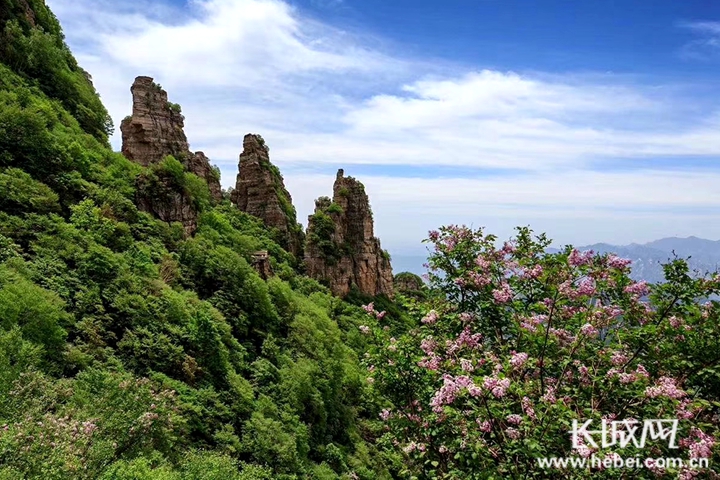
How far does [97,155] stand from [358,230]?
135 feet

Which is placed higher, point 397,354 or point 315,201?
point 315,201

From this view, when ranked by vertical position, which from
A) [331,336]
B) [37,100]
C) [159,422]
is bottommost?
[331,336]

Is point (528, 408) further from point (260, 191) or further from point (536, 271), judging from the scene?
point (260, 191)

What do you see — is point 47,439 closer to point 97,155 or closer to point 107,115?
point 97,155

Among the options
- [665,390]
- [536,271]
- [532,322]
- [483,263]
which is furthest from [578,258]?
[665,390]

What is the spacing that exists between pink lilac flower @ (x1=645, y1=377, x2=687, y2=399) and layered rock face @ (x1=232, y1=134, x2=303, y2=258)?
2314 inches

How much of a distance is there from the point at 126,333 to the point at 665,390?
23.1m

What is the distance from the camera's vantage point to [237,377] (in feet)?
89.2

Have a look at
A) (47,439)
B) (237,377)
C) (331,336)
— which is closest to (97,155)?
(237,377)

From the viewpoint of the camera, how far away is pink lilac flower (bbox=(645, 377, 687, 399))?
22.2ft

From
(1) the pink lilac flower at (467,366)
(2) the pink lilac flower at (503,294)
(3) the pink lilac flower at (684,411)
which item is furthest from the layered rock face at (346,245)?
(3) the pink lilac flower at (684,411)

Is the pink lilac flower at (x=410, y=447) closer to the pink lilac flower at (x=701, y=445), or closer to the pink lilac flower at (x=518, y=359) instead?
the pink lilac flower at (x=518, y=359)

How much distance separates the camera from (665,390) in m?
6.91


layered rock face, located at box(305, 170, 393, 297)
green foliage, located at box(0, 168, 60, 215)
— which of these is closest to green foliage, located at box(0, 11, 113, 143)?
green foliage, located at box(0, 168, 60, 215)
